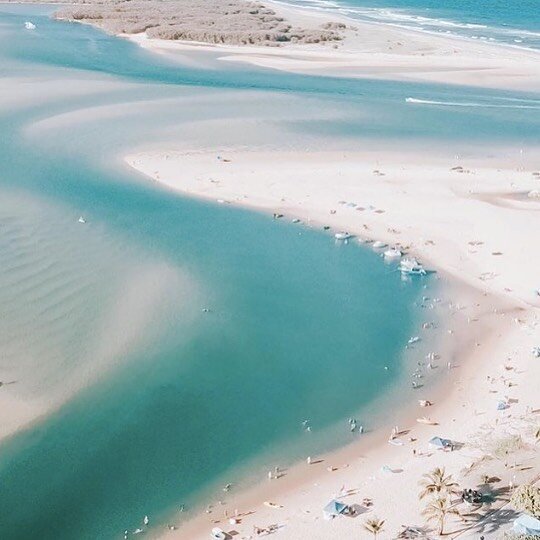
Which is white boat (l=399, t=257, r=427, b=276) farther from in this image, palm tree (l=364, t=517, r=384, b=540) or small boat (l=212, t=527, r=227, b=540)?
small boat (l=212, t=527, r=227, b=540)

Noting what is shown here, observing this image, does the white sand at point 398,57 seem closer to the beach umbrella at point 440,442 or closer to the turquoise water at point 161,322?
the turquoise water at point 161,322

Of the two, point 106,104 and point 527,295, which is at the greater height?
point 106,104

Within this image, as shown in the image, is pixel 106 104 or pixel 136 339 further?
pixel 106 104

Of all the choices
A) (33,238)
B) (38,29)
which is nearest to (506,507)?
(33,238)

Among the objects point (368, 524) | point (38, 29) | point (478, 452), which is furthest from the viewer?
point (38, 29)

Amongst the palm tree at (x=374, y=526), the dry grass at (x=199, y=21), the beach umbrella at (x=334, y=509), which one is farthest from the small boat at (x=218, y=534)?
the dry grass at (x=199, y=21)

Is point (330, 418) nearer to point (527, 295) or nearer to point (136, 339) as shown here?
point (136, 339)

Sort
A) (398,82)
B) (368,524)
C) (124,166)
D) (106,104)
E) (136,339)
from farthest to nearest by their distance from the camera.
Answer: (398,82), (106,104), (124,166), (136,339), (368,524)
